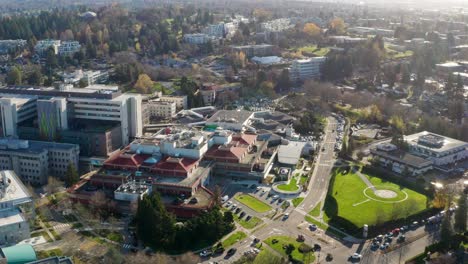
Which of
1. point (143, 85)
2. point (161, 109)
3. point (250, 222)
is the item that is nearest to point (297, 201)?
point (250, 222)

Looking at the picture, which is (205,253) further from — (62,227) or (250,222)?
(62,227)

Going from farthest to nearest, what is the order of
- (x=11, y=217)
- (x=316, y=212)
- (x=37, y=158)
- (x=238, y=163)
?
(x=238, y=163)
(x=37, y=158)
(x=316, y=212)
(x=11, y=217)

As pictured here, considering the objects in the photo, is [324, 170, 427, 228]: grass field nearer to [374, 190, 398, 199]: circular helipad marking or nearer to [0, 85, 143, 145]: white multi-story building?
[374, 190, 398, 199]: circular helipad marking

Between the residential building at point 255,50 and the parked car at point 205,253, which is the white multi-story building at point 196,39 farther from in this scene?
the parked car at point 205,253

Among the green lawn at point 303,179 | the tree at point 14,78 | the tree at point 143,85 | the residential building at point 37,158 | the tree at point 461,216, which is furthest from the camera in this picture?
the tree at point 14,78

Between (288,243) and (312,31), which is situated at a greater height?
(312,31)

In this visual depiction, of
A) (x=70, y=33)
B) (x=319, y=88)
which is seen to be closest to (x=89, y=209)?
(x=319, y=88)

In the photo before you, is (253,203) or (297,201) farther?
(297,201)

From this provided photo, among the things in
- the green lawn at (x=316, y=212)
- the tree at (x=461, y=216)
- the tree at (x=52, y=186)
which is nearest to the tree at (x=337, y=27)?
the green lawn at (x=316, y=212)
